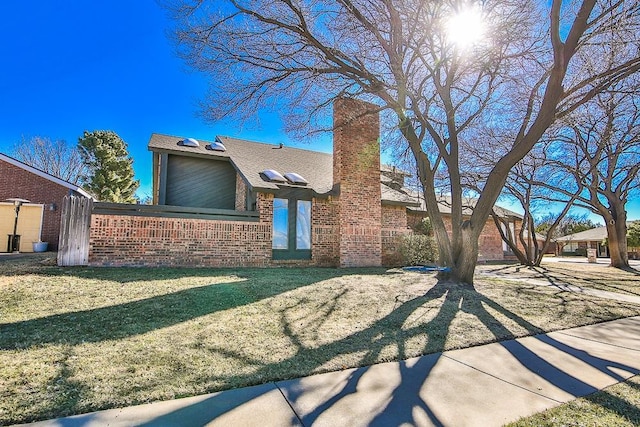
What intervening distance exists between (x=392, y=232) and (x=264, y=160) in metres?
5.82

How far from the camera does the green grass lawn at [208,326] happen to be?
2.68 metres

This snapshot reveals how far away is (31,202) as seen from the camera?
A: 14070 mm

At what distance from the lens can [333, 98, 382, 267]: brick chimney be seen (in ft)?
37.8

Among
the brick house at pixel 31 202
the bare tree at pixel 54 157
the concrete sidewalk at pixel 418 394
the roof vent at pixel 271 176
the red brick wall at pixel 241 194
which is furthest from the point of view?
the bare tree at pixel 54 157

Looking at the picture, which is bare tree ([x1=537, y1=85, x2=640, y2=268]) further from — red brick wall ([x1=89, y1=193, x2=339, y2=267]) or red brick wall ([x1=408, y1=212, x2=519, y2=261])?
red brick wall ([x1=89, y1=193, x2=339, y2=267])

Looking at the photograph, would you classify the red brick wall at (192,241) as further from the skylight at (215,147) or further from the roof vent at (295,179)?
the skylight at (215,147)

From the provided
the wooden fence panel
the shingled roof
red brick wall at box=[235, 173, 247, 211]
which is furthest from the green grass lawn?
red brick wall at box=[235, 173, 247, 211]

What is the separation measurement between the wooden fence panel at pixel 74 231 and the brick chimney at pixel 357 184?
732 cm

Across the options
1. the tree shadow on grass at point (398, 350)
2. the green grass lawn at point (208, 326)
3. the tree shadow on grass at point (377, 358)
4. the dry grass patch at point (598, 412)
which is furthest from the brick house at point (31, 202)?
the dry grass patch at point (598, 412)

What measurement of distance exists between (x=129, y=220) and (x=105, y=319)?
5.12 metres

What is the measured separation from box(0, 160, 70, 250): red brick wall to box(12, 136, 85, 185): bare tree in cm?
1196

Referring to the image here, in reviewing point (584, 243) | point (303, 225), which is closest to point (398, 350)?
point (303, 225)

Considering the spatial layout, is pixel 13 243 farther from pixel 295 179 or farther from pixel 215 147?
pixel 295 179

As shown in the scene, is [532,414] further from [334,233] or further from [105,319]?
[334,233]
